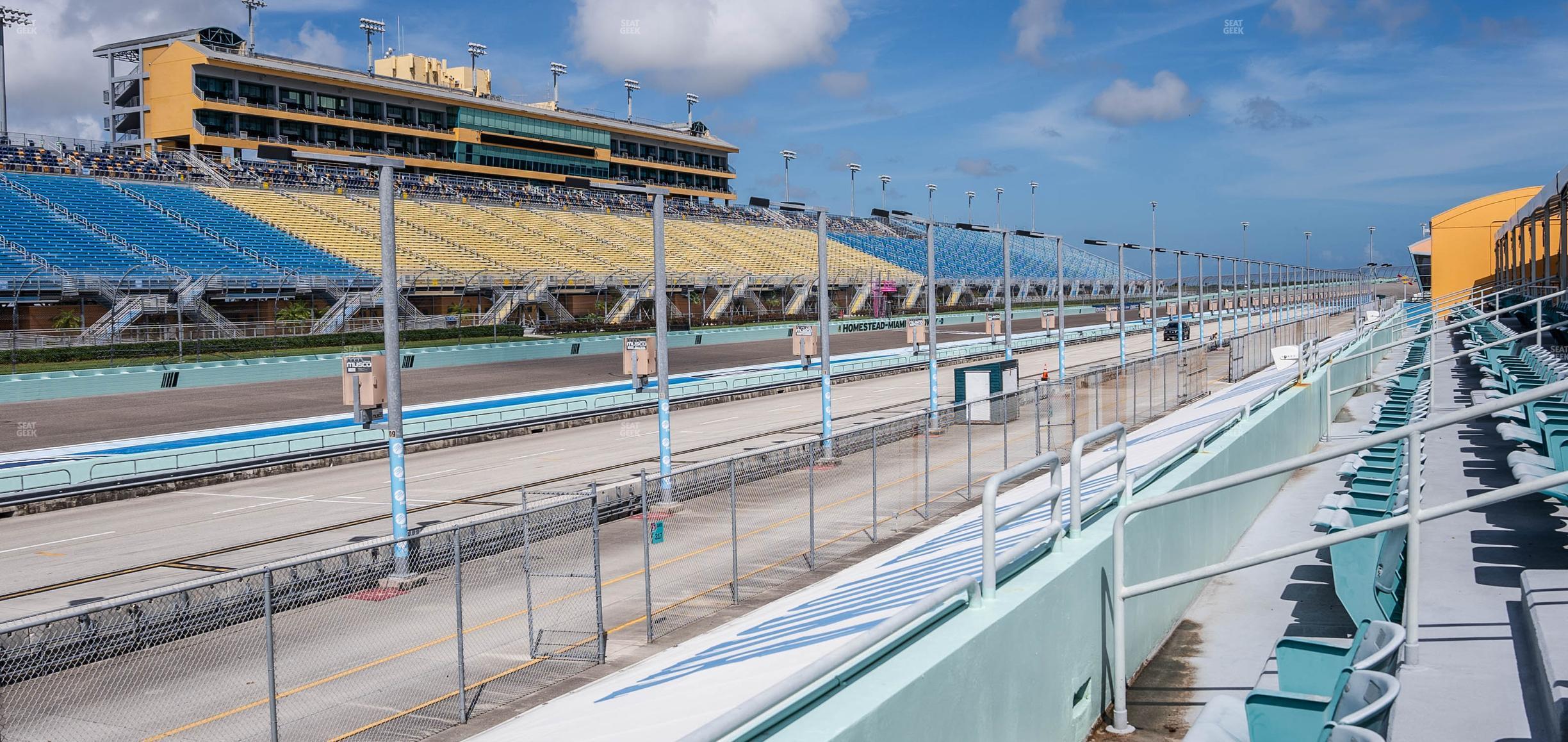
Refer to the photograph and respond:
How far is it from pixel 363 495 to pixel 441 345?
1376 inches

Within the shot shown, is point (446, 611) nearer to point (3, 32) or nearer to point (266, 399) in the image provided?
point (266, 399)

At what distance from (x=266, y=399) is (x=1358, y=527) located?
4147 centimetres

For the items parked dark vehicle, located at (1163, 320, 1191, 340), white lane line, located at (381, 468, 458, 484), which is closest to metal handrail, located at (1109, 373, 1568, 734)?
white lane line, located at (381, 468, 458, 484)

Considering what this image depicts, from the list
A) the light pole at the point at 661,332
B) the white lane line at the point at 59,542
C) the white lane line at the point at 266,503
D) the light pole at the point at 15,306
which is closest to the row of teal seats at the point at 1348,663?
the light pole at the point at 661,332

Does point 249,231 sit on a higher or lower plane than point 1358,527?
higher

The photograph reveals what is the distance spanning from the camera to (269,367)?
49.4 metres

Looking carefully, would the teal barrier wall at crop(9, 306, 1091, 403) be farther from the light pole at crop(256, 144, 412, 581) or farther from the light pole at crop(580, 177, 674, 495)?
the light pole at crop(256, 144, 412, 581)

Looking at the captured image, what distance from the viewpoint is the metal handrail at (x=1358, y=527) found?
4.75 m

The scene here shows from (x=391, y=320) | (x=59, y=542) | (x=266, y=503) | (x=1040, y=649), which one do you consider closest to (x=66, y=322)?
(x=266, y=503)

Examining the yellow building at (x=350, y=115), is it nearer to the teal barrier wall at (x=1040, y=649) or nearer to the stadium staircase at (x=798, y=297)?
the stadium staircase at (x=798, y=297)

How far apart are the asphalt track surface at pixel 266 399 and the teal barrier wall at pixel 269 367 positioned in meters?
0.91

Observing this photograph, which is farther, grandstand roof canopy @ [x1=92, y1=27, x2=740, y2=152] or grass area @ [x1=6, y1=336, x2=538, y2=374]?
grandstand roof canopy @ [x1=92, y1=27, x2=740, y2=152]

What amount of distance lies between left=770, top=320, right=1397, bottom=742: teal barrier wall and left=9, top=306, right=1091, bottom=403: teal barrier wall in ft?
143

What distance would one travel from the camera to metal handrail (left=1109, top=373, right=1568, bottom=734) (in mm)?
4750
